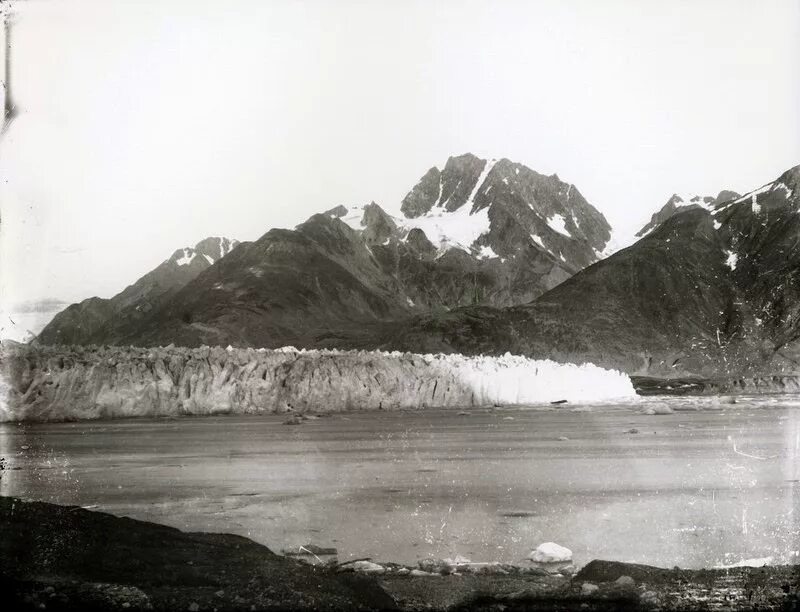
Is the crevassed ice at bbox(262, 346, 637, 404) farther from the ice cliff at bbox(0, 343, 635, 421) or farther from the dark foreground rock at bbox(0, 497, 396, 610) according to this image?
the dark foreground rock at bbox(0, 497, 396, 610)

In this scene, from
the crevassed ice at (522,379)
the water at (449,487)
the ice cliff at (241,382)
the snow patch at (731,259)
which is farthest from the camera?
the snow patch at (731,259)

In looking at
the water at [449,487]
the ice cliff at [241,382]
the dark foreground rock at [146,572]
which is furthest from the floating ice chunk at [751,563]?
the ice cliff at [241,382]

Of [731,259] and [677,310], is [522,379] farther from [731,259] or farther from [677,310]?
[731,259]

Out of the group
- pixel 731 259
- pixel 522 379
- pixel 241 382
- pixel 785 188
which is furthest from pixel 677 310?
pixel 241 382

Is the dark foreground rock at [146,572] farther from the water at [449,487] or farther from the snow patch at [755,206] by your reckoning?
the snow patch at [755,206]

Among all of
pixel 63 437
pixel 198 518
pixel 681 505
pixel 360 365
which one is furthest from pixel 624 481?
pixel 360 365
